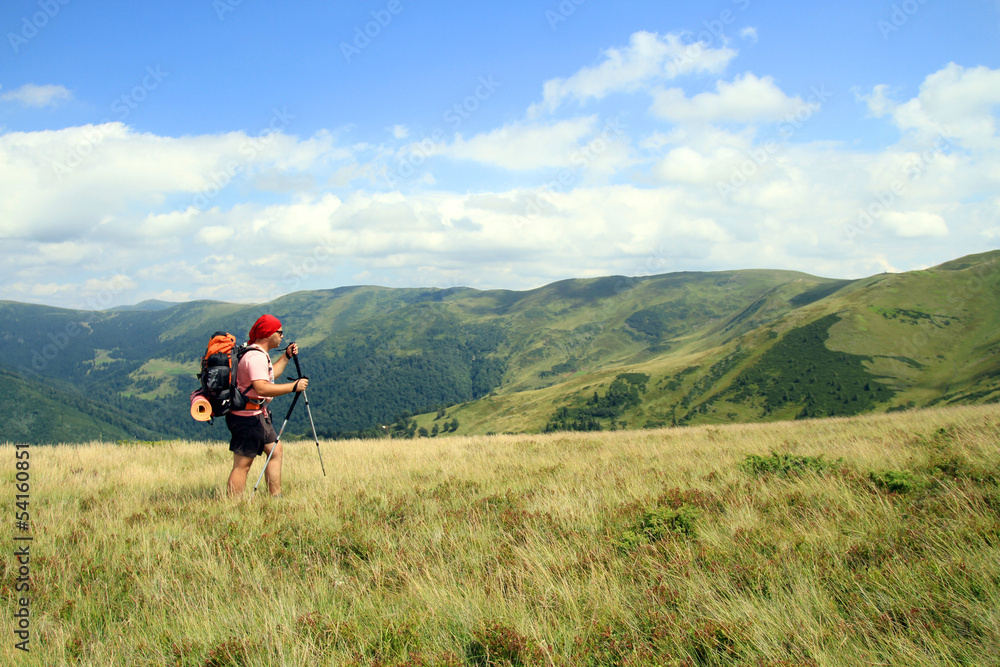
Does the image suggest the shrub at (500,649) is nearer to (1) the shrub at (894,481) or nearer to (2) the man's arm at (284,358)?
(1) the shrub at (894,481)

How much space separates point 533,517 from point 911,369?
589 feet

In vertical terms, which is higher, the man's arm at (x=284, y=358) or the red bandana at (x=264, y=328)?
the red bandana at (x=264, y=328)

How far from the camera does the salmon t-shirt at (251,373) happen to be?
7488 millimetres

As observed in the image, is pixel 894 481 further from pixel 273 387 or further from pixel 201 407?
pixel 201 407

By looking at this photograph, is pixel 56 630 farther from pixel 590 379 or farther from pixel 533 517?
pixel 590 379

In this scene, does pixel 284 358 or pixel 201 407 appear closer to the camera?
pixel 201 407

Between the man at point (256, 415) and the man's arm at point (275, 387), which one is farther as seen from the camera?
the man at point (256, 415)

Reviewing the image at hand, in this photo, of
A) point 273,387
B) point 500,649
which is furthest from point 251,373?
point 500,649

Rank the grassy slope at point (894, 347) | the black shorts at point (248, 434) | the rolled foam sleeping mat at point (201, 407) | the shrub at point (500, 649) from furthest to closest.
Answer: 1. the grassy slope at point (894, 347)
2. the black shorts at point (248, 434)
3. the rolled foam sleeping mat at point (201, 407)
4. the shrub at point (500, 649)

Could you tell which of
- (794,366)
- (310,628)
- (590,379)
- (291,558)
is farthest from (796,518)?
(590,379)

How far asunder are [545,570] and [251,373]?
5.45 metres

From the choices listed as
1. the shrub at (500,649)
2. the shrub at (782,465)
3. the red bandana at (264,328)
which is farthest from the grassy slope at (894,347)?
the shrub at (500,649)

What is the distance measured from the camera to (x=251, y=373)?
24.5ft

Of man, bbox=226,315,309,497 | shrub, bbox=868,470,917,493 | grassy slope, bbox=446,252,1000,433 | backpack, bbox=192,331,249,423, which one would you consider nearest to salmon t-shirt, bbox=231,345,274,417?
man, bbox=226,315,309,497
